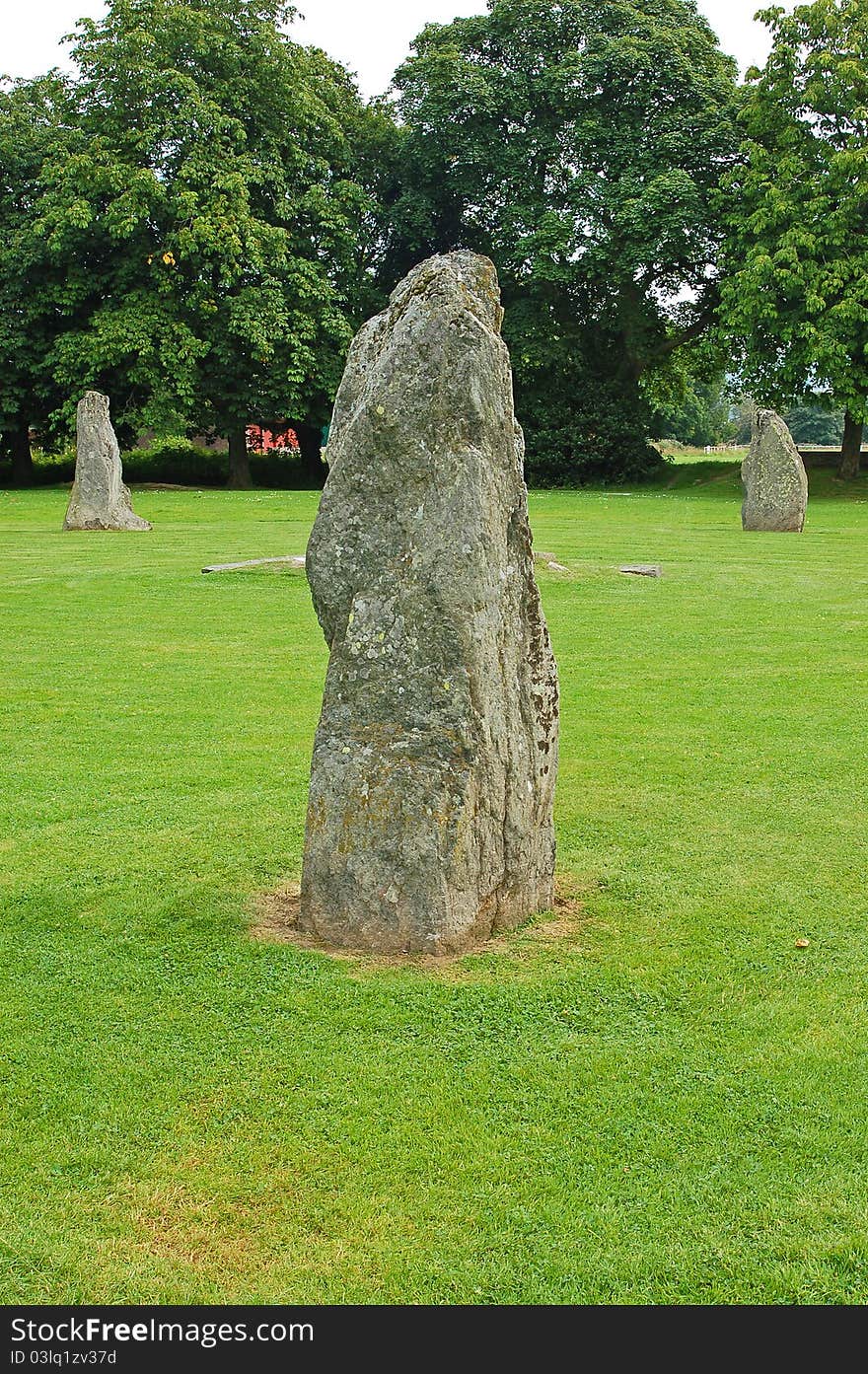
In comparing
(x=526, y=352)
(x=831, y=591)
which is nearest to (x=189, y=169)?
(x=526, y=352)

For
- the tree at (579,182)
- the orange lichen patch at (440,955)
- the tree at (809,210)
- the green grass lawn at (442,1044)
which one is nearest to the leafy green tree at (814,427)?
the tree at (579,182)

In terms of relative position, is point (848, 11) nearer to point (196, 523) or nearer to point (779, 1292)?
point (196, 523)

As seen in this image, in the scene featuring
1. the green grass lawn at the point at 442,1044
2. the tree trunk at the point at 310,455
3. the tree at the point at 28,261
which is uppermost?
the tree at the point at 28,261

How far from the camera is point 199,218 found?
35500 millimetres

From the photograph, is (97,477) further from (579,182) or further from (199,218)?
(579,182)

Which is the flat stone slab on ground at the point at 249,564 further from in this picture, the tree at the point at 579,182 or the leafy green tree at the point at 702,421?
the leafy green tree at the point at 702,421

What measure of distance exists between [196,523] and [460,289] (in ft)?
74.8

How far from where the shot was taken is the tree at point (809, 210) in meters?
33.5

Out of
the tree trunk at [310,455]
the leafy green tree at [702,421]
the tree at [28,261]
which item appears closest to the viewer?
the tree at [28,261]

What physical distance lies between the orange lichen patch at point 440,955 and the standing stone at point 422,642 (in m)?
0.06

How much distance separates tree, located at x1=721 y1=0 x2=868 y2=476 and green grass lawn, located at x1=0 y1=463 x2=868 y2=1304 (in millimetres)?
27434

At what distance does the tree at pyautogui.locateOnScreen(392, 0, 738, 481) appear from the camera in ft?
129

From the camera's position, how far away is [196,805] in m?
7.36

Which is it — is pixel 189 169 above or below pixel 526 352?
above
